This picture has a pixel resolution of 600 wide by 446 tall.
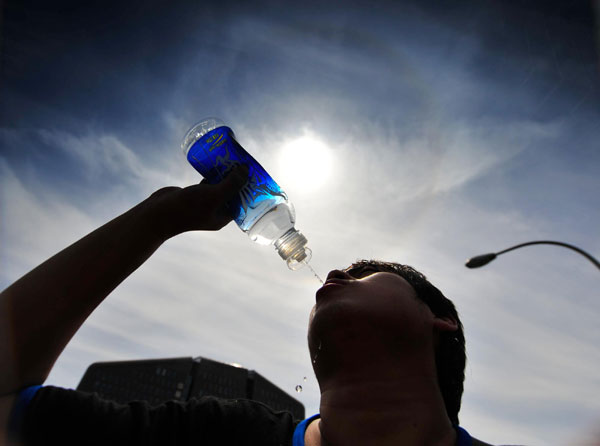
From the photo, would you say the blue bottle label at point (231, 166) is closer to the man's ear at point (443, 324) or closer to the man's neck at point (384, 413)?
the man's neck at point (384, 413)

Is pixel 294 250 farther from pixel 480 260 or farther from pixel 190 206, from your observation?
pixel 480 260

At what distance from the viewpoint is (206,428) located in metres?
1.80

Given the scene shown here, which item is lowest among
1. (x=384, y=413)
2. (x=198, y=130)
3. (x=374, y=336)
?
(x=384, y=413)

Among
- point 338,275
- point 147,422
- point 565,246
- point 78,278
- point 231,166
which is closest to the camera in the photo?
point 78,278

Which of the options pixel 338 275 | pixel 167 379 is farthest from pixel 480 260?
pixel 167 379

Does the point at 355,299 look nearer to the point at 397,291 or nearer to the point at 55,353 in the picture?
the point at 397,291

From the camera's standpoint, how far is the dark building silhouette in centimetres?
8069

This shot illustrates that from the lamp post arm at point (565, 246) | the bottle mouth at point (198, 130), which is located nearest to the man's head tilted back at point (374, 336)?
the bottle mouth at point (198, 130)

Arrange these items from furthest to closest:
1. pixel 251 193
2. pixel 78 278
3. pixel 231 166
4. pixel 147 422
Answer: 1. pixel 251 193
2. pixel 231 166
3. pixel 147 422
4. pixel 78 278

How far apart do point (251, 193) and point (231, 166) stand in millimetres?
281

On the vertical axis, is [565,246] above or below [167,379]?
below

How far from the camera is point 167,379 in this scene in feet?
269

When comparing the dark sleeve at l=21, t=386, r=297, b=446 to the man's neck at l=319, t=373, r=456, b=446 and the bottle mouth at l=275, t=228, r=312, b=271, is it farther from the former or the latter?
the bottle mouth at l=275, t=228, r=312, b=271

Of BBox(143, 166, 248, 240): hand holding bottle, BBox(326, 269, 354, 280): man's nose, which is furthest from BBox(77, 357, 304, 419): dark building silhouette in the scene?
BBox(143, 166, 248, 240): hand holding bottle
